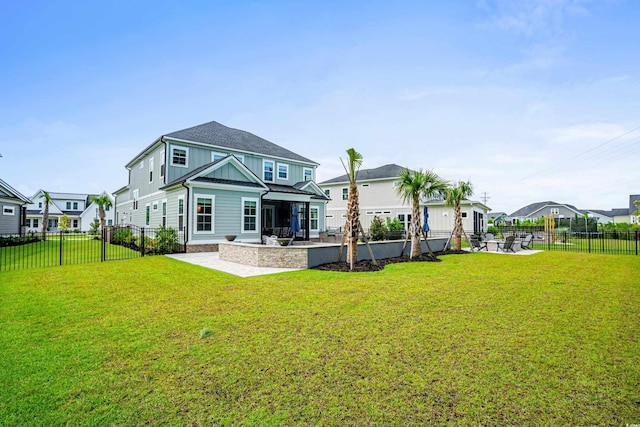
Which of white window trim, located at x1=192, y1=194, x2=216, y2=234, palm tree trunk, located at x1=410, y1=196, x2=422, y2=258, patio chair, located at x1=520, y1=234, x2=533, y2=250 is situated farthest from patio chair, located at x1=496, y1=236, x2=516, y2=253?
white window trim, located at x1=192, y1=194, x2=216, y2=234

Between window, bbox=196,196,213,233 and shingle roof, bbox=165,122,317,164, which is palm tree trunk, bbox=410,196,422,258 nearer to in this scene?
window, bbox=196,196,213,233

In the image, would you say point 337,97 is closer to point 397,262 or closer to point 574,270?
A: point 397,262

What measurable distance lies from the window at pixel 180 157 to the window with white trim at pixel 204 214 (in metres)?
4.52

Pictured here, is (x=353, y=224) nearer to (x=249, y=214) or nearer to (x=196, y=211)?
(x=249, y=214)

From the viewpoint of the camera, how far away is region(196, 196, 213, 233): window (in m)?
16.5

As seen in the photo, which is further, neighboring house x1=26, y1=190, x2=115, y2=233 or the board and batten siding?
neighboring house x1=26, y1=190, x2=115, y2=233

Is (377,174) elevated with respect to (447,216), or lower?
elevated

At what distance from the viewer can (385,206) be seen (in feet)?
109

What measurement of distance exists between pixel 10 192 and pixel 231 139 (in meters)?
17.2

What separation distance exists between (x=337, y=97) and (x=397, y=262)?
1032 centimetres

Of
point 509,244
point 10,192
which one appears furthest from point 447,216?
point 10,192

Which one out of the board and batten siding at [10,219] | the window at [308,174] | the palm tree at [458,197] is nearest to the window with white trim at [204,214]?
the window at [308,174]

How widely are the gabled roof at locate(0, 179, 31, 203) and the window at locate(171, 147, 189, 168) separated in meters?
14.1

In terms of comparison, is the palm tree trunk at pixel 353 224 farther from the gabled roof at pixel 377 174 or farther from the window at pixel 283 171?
the gabled roof at pixel 377 174
